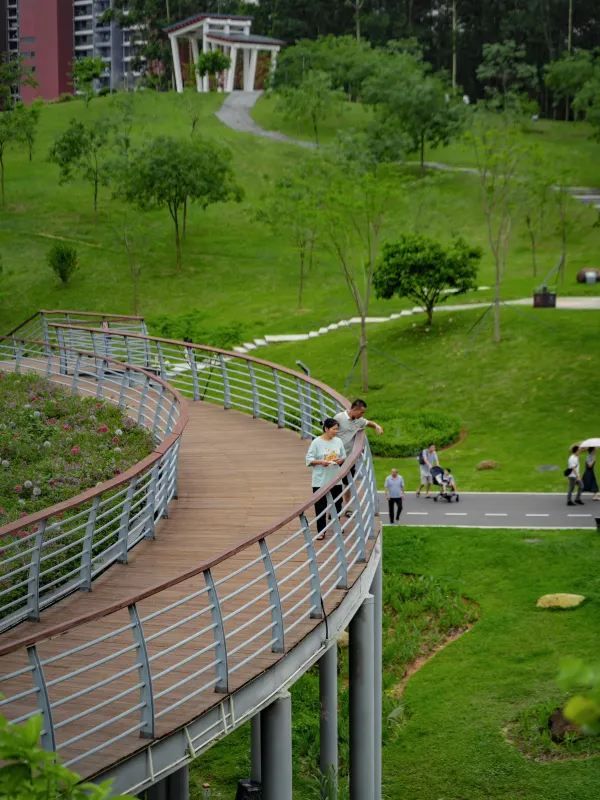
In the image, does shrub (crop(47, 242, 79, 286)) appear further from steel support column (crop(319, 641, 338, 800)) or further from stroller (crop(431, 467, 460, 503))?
steel support column (crop(319, 641, 338, 800))

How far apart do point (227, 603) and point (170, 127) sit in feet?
232

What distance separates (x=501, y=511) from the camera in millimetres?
28922

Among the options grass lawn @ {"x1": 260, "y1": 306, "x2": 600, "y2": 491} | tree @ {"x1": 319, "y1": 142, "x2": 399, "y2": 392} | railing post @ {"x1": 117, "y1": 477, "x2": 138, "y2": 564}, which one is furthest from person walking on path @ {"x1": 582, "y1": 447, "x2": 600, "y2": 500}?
railing post @ {"x1": 117, "y1": 477, "x2": 138, "y2": 564}

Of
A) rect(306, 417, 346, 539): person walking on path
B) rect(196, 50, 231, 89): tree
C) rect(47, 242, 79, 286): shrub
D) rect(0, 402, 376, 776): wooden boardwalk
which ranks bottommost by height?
rect(47, 242, 79, 286): shrub

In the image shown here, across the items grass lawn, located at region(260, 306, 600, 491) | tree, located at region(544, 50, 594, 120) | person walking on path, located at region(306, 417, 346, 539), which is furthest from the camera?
tree, located at region(544, 50, 594, 120)

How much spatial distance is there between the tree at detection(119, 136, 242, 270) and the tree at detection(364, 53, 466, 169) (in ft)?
47.1

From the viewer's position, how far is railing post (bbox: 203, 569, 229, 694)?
9773mm

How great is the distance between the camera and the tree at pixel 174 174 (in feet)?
193

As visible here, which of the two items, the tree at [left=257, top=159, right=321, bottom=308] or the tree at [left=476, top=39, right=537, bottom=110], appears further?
the tree at [left=476, top=39, right=537, bottom=110]

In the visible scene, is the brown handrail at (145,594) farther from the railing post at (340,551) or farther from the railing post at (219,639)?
the railing post at (340,551)

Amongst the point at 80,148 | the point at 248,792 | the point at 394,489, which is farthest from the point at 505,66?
the point at 248,792

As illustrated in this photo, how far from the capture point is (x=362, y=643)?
522 inches

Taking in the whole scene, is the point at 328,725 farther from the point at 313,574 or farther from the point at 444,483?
the point at 444,483

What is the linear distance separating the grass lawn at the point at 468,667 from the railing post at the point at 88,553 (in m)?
6.31
